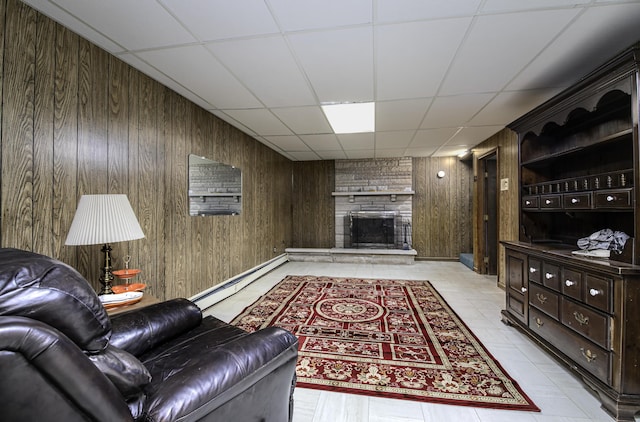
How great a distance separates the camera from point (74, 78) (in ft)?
6.04

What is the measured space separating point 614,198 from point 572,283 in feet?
2.13

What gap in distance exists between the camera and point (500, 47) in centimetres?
198

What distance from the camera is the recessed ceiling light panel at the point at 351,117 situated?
3.15m

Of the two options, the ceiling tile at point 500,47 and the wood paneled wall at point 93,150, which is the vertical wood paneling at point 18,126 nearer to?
the wood paneled wall at point 93,150

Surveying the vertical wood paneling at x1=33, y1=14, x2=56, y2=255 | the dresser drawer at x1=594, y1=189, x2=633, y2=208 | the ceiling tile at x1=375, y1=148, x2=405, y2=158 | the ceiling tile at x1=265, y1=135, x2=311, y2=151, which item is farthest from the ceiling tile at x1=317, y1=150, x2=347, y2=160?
the vertical wood paneling at x1=33, y1=14, x2=56, y2=255

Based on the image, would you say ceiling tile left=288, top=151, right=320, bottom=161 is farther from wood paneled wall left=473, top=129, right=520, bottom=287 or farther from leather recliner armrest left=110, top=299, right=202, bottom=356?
leather recliner armrest left=110, top=299, right=202, bottom=356

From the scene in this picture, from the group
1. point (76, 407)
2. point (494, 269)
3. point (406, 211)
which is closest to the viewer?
point (76, 407)

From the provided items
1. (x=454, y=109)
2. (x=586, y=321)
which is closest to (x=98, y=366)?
(x=586, y=321)

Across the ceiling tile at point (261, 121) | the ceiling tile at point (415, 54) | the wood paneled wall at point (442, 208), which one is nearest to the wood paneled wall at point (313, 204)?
the wood paneled wall at point (442, 208)

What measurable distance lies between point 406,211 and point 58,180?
589 centimetres

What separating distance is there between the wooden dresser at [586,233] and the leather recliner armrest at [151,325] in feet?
8.46

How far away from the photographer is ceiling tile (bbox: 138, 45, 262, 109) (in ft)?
6.84

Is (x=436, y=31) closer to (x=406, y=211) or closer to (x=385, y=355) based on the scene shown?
(x=385, y=355)

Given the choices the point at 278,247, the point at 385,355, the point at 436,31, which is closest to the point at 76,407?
the point at 385,355
